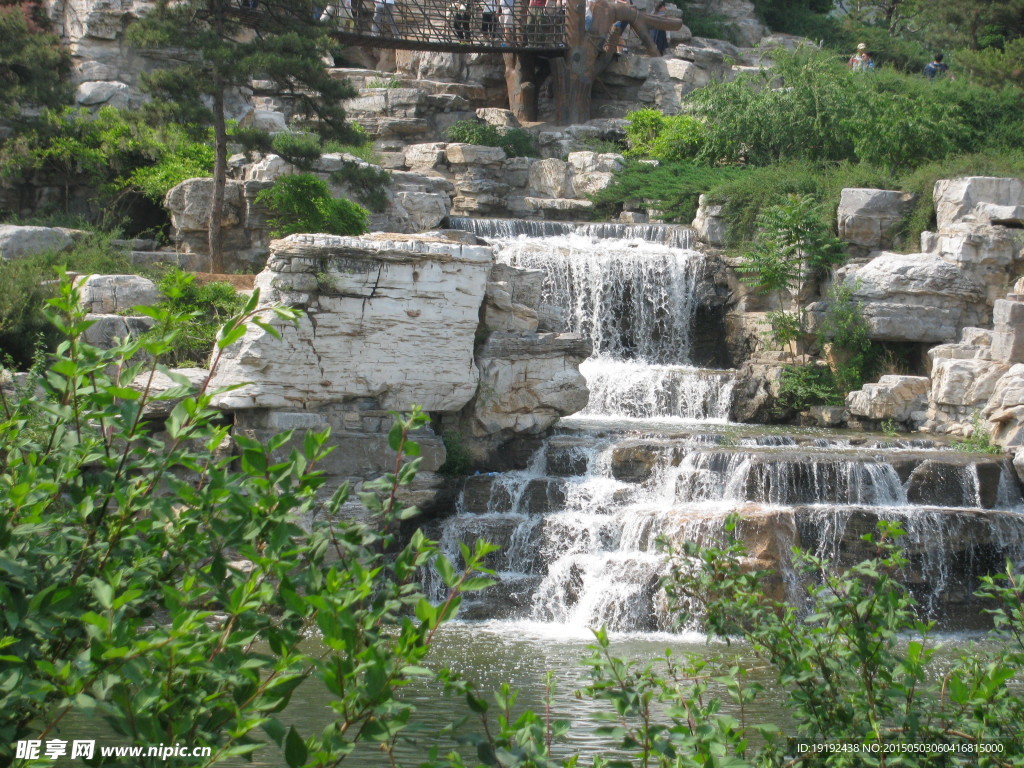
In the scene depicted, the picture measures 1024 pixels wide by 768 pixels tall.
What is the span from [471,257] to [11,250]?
19.8 feet

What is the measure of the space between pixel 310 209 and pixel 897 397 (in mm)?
7636

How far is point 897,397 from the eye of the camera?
513 inches

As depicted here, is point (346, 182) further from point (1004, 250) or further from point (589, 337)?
point (1004, 250)

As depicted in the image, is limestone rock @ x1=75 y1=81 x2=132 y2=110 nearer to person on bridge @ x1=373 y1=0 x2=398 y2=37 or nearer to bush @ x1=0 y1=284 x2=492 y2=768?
person on bridge @ x1=373 y1=0 x2=398 y2=37

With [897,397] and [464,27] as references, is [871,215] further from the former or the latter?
[464,27]

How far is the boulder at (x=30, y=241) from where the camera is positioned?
12883mm

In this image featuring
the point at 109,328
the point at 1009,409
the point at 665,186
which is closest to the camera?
the point at 109,328

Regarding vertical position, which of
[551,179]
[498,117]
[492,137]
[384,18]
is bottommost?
[551,179]

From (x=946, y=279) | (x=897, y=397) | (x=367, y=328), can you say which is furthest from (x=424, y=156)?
(x=897, y=397)

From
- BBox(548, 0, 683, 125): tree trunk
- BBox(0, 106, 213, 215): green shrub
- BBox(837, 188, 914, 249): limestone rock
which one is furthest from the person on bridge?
BBox(837, 188, 914, 249): limestone rock

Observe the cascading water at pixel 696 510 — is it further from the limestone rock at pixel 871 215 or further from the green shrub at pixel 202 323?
the limestone rock at pixel 871 215

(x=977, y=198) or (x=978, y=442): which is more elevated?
(x=977, y=198)

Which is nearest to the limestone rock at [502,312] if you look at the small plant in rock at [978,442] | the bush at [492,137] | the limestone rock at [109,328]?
the limestone rock at [109,328]

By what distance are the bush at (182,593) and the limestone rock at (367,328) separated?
765 centimetres
